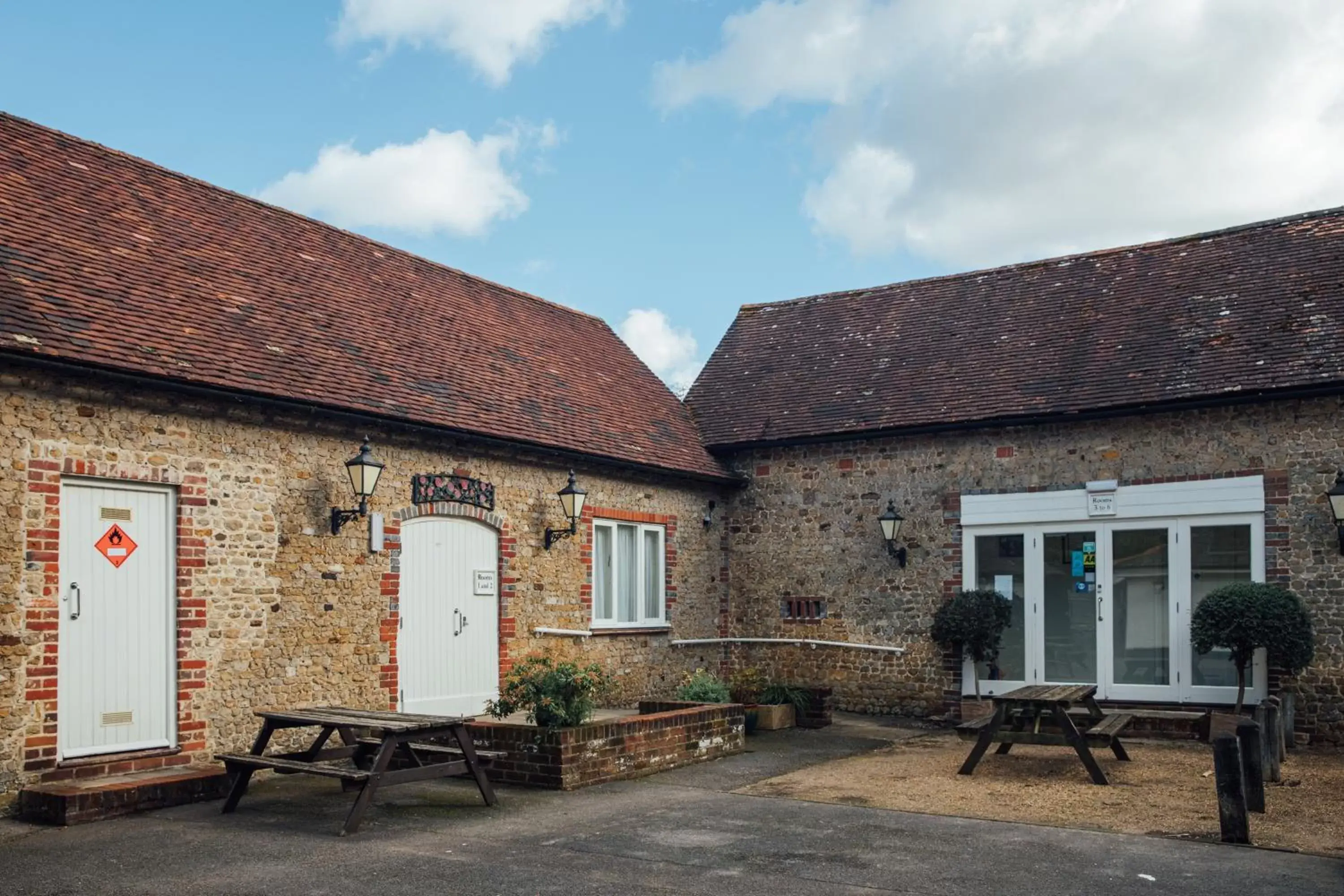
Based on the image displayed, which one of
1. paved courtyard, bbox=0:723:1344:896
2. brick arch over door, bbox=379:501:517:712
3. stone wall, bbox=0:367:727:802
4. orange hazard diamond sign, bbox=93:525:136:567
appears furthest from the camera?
brick arch over door, bbox=379:501:517:712

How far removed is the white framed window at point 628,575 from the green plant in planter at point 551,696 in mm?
4359

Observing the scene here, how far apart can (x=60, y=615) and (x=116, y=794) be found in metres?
1.43

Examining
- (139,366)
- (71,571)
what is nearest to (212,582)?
(71,571)

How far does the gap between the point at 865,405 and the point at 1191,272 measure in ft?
14.5

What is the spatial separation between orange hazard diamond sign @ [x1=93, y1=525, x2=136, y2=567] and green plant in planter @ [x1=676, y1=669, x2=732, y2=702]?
5.64m

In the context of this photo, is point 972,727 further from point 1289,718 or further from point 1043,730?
point 1289,718

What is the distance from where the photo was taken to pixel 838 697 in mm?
15734

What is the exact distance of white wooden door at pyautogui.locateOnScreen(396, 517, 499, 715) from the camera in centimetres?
1184

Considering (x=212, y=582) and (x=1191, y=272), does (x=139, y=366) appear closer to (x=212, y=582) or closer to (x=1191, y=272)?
(x=212, y=582)

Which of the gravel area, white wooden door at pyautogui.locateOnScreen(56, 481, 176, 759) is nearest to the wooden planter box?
the gravel area

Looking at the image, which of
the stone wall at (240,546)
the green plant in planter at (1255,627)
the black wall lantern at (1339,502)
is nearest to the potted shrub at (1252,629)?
the green plant in planter at (1255,627)

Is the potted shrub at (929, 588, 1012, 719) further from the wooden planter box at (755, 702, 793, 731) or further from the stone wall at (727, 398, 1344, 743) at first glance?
the wooden planter box at (755, 702, 793, 731)

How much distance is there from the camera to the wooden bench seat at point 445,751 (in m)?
9.24

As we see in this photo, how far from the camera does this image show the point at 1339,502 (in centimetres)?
1208
